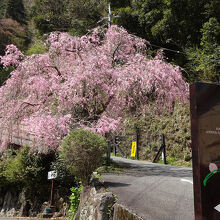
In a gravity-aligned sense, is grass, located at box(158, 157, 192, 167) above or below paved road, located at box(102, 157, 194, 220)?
above

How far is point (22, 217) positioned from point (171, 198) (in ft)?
28.0

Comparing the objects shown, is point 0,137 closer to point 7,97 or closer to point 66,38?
point 7,97

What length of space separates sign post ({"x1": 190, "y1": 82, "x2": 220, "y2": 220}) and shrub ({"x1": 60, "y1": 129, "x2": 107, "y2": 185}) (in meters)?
3.59

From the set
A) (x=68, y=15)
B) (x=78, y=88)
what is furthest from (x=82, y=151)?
(x=68, y=15)

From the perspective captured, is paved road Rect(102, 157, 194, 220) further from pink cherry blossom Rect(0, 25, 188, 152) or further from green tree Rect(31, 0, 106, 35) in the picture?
green tree Rect(31, 0, 106, 35)

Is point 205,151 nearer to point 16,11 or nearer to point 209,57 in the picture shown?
point 209,57

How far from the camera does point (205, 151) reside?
2.04m

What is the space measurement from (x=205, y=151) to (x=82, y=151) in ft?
12.3

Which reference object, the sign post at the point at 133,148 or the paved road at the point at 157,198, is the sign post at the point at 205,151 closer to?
the paved road at the point at 157,198

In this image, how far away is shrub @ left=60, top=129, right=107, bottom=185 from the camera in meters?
5.43

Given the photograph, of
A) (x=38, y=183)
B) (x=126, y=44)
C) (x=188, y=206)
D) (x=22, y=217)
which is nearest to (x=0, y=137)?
(x=38, y=183)

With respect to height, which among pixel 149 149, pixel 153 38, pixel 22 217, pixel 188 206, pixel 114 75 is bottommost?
pixel 22 217

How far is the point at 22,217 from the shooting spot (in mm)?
10391

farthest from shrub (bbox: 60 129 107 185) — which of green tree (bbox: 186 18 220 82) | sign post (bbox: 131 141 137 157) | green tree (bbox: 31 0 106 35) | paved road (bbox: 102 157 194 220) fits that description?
green tree (bbox: 31 0 106 35)
